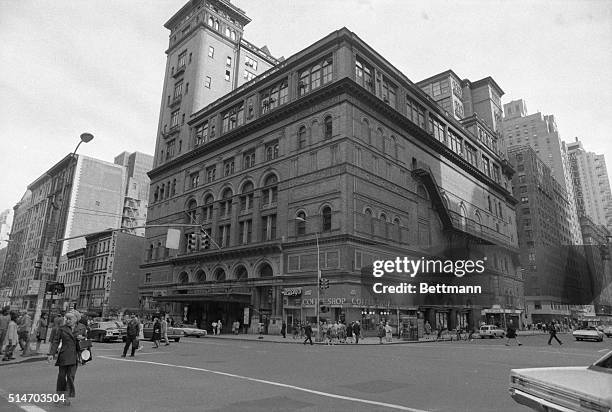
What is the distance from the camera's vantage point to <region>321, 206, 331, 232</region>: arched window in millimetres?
41469

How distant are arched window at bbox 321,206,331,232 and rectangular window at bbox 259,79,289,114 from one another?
15771mm

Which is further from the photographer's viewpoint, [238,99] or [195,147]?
[195,147]

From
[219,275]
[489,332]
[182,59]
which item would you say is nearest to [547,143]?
[489,332]

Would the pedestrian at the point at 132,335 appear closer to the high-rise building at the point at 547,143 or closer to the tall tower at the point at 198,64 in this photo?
the tall tower at the point at 198,64

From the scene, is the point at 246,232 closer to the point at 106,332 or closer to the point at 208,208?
the point at 208,208

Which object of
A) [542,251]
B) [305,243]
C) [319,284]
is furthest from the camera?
[542,251]

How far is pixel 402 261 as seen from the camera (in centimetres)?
4584

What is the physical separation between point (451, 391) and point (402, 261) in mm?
36687

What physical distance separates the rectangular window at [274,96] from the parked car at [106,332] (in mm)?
31325

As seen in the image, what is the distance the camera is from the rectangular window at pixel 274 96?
166 feet

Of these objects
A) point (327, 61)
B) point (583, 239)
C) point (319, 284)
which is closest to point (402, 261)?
point (319, 284)

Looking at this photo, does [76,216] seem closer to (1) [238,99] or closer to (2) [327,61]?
(1) [238,99]

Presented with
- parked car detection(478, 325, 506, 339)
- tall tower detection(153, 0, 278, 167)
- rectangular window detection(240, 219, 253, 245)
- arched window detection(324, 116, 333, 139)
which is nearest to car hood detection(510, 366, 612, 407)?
arched window detection(324, 116, 333, 139)

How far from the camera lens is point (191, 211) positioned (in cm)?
5962
